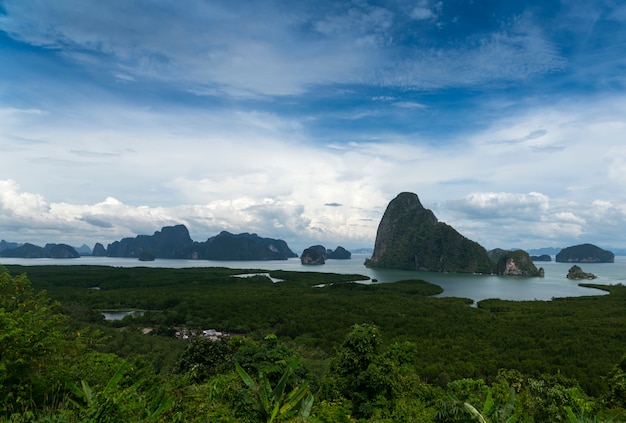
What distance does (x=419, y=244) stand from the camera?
138750 millimetres

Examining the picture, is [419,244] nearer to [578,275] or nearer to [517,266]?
[517,266]

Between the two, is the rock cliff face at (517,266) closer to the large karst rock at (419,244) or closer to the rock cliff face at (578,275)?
the large karst rock at (419,244)

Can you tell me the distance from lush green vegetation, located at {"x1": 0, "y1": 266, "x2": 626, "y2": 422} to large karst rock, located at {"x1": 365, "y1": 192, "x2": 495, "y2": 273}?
5980cm

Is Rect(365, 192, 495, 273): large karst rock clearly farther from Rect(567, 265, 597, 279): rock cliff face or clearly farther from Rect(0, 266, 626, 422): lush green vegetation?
Rect(0, 266, 626, 422): lush green vegetation

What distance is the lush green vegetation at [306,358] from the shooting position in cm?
579

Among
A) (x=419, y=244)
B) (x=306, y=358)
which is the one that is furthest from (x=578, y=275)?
(x=306, y=358)

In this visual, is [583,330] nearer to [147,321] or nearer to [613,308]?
[613,308]

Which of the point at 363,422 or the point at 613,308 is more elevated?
the point at 363,422

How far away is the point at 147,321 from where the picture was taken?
137 feet

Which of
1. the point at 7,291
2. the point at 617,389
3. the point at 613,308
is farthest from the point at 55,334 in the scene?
the point at 613,308

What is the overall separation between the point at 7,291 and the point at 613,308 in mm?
62892

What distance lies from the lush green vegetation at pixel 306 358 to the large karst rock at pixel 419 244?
59.8 meters

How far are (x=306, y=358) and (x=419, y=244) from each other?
121m

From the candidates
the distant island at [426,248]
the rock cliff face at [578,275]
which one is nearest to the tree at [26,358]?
the rock cliff face at [578,275]
